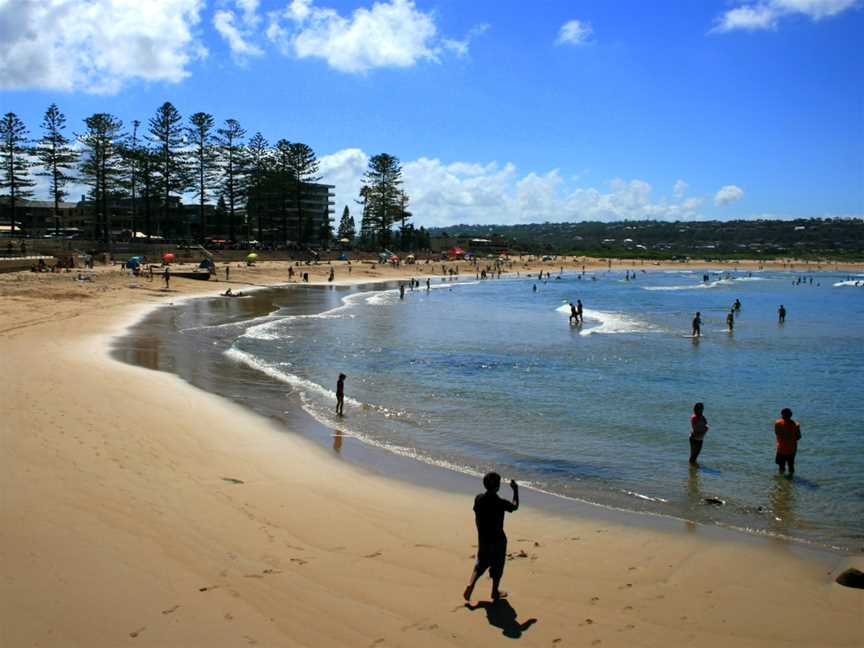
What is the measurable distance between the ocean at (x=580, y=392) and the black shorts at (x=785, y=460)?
0.22 m

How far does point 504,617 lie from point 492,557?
476 mm

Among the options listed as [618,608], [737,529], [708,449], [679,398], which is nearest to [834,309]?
[679,398]

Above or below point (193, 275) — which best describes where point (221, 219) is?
above

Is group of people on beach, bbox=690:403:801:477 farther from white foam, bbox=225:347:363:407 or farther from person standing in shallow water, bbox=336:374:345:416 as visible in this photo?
white foam, bbox=225:347:363:407

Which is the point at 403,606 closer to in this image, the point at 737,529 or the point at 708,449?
the point at 737,529

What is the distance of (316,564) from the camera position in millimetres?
6551

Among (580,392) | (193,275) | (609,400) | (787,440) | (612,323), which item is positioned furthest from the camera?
(193,275)

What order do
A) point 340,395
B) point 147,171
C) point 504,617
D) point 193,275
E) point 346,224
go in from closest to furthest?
point 504,617 < point 340,395 < point 193,275 < point 147,171 < point 346,224

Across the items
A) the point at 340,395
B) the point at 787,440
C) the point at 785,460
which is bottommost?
the point at 785,460

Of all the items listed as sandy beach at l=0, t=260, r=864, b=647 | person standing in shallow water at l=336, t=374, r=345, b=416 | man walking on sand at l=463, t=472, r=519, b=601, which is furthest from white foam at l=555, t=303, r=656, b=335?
man walking on sand at l=463, t=472, r=519, b=601

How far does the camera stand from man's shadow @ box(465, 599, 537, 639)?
544 centimetres

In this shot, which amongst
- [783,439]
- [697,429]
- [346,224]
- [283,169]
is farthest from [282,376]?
[346,224]

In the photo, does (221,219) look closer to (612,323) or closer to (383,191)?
(383,191)

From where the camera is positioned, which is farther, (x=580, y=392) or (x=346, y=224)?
(x=346, y=224)
